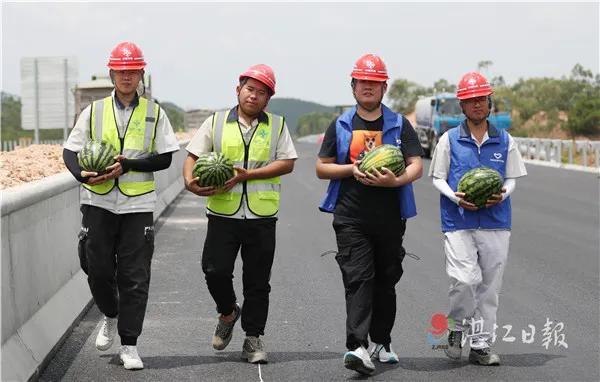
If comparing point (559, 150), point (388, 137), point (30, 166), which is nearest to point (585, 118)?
point (559, 150)

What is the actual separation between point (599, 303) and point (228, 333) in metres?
4.32

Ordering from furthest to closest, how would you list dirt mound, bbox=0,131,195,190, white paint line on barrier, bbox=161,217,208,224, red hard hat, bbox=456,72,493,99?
white paint line on barrier, bbox=161,217,208,224
dirt mound, bbox=0,131,195,190
red hard hat, bbox=456,72,493,99

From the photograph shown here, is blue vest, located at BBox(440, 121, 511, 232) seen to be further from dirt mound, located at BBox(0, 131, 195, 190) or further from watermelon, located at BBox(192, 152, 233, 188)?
dirt mound, located at BBox(0, 131, 195, 190)

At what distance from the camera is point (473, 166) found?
8.23 m

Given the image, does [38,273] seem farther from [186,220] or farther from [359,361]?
[186,220]

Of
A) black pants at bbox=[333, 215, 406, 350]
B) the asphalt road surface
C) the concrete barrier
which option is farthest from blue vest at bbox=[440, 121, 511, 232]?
the concrete barrier

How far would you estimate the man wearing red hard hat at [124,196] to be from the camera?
26.5ft

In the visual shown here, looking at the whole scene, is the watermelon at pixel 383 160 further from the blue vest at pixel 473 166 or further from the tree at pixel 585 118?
the tree at pixel 585 118

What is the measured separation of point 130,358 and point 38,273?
1218 millimetres

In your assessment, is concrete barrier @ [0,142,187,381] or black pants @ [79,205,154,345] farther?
black pants @ [79,205,154,345]

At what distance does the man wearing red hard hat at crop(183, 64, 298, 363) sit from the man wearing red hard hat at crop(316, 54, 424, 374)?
0.42 metres

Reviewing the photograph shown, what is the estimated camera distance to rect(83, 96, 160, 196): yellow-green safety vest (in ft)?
26.5

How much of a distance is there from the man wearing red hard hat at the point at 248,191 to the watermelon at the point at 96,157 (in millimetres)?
601

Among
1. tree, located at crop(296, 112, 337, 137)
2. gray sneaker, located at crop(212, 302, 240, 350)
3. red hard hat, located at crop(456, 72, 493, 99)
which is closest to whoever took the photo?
red hard hat, located at crop(456, 72, 493, 99)
